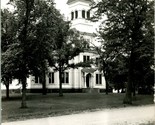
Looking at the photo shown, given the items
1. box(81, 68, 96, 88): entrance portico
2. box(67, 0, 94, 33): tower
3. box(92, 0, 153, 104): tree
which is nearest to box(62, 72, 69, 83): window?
box(81, 68, 96, 88): entrance portico

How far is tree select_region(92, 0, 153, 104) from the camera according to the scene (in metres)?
24.6

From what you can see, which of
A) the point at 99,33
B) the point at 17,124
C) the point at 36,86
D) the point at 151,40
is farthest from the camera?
the point at 36,86

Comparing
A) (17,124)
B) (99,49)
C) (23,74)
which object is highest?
(99,49)

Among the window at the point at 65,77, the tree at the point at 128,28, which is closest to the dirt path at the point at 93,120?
the tree at the point at 128,28

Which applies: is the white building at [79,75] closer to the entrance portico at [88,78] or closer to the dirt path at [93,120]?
the entrance portico at [88,78]

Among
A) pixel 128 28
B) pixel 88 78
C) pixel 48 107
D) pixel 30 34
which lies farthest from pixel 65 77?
pixel 30 34

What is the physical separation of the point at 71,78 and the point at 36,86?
683cm

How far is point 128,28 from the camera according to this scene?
84.0ft

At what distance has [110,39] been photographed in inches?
1030

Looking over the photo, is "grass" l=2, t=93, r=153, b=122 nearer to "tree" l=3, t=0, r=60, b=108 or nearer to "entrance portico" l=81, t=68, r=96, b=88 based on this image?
"tree" l=3, t=0, r=60, b=108

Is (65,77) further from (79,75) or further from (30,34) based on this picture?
(30,34)

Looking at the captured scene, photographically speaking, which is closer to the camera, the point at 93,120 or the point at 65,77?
the point at 93,120

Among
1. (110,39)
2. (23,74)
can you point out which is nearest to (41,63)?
(23,74)

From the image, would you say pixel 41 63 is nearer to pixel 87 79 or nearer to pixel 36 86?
pixel 36 86
